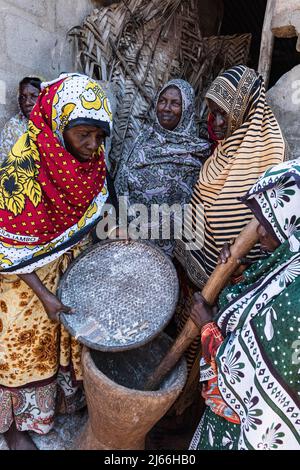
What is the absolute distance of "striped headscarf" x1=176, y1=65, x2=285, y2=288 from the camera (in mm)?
1971

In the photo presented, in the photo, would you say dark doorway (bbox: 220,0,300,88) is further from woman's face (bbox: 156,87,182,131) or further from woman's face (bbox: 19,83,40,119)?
woman's face (bbox: 19,83,40,119)

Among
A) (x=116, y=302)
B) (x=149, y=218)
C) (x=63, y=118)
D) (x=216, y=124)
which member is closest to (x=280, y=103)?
(x=216, y=124)

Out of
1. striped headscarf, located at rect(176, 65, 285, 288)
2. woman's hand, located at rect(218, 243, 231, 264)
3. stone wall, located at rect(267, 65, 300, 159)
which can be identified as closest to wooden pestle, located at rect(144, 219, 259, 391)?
woman's hand, located at rect(218, 243, 231, 264)

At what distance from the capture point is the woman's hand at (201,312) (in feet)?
5.68

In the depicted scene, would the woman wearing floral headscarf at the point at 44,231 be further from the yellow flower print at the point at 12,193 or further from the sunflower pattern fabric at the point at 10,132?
Answer: the sunflower pattern fabric at the point at 10,132

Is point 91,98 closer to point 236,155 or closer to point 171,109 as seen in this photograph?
point 236,155

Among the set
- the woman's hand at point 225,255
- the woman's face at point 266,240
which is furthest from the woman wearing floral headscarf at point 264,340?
the woman's hand at point 225,255

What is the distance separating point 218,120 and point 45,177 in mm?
855

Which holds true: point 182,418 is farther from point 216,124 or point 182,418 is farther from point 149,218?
point 216,124

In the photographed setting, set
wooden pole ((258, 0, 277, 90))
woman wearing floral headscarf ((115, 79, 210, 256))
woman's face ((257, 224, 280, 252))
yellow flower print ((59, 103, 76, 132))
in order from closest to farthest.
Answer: woman's face ((257, 224, 280, 252)) < yellow flower print ((59, 103, 76, 132)) < wooden pole ((258, 0, 277, 90)) < woman wearing floral headscarf ((115, 79, 210, 256))

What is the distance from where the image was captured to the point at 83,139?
182 cm

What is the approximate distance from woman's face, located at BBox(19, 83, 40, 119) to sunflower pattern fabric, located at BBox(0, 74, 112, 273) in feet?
2.47

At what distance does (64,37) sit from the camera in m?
2.94

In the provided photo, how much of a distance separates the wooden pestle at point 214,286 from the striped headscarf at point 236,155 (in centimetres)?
27
